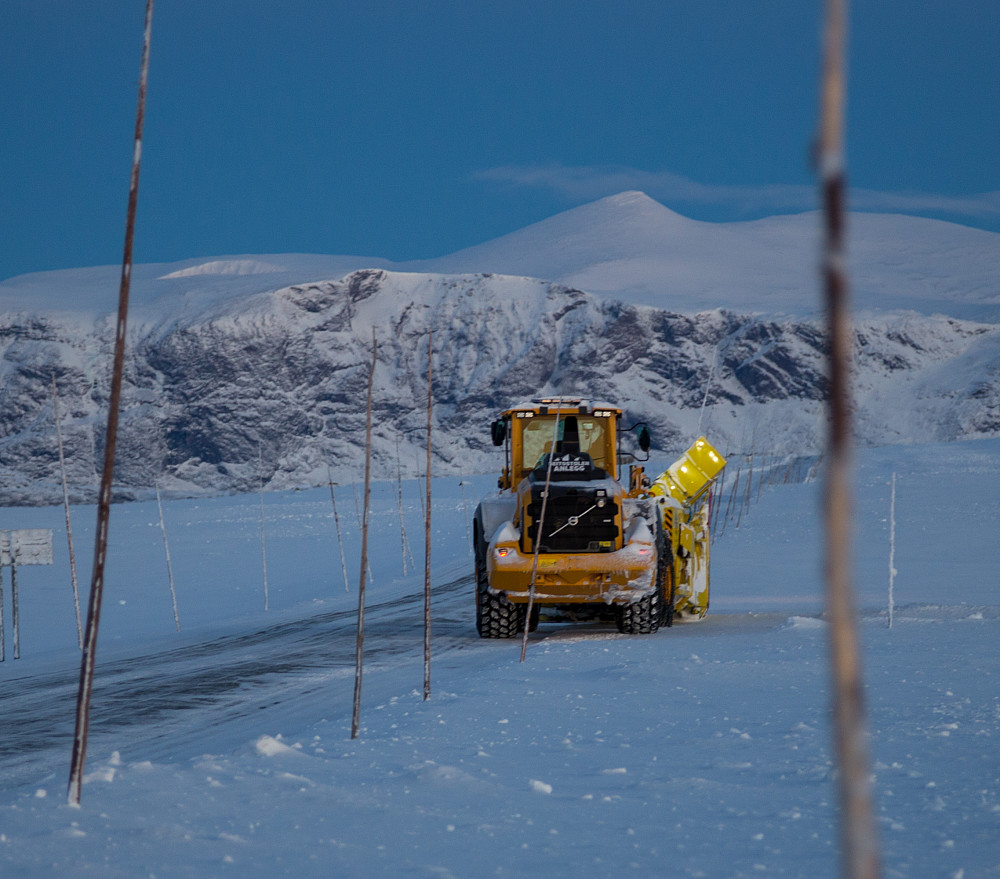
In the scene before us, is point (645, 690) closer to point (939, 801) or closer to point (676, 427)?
point (939, 801)

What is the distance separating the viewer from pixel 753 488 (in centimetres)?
5891

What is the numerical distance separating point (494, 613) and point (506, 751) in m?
8.03

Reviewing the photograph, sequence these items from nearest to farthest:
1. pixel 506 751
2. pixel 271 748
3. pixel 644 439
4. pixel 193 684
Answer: pixel 271 748, pixel 506 751, pixel 193 684, pixel 644 439

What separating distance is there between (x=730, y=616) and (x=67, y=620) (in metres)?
22.6

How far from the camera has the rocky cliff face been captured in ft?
421

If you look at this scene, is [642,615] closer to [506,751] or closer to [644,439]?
[644,439]

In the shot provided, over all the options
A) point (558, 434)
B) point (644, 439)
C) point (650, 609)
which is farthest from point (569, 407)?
point (650, 609)

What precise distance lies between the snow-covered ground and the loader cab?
265cm

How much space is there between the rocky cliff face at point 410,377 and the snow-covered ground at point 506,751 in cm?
10517

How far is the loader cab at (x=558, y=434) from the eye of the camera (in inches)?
656

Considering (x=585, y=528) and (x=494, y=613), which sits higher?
(x=585, y=528)

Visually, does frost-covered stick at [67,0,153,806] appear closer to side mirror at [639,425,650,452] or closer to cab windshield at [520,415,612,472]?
side mirror at [639,425,650,452]

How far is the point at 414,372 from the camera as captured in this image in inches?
5556

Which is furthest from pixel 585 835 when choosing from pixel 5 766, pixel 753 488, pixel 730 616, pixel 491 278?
pixel 491 278
